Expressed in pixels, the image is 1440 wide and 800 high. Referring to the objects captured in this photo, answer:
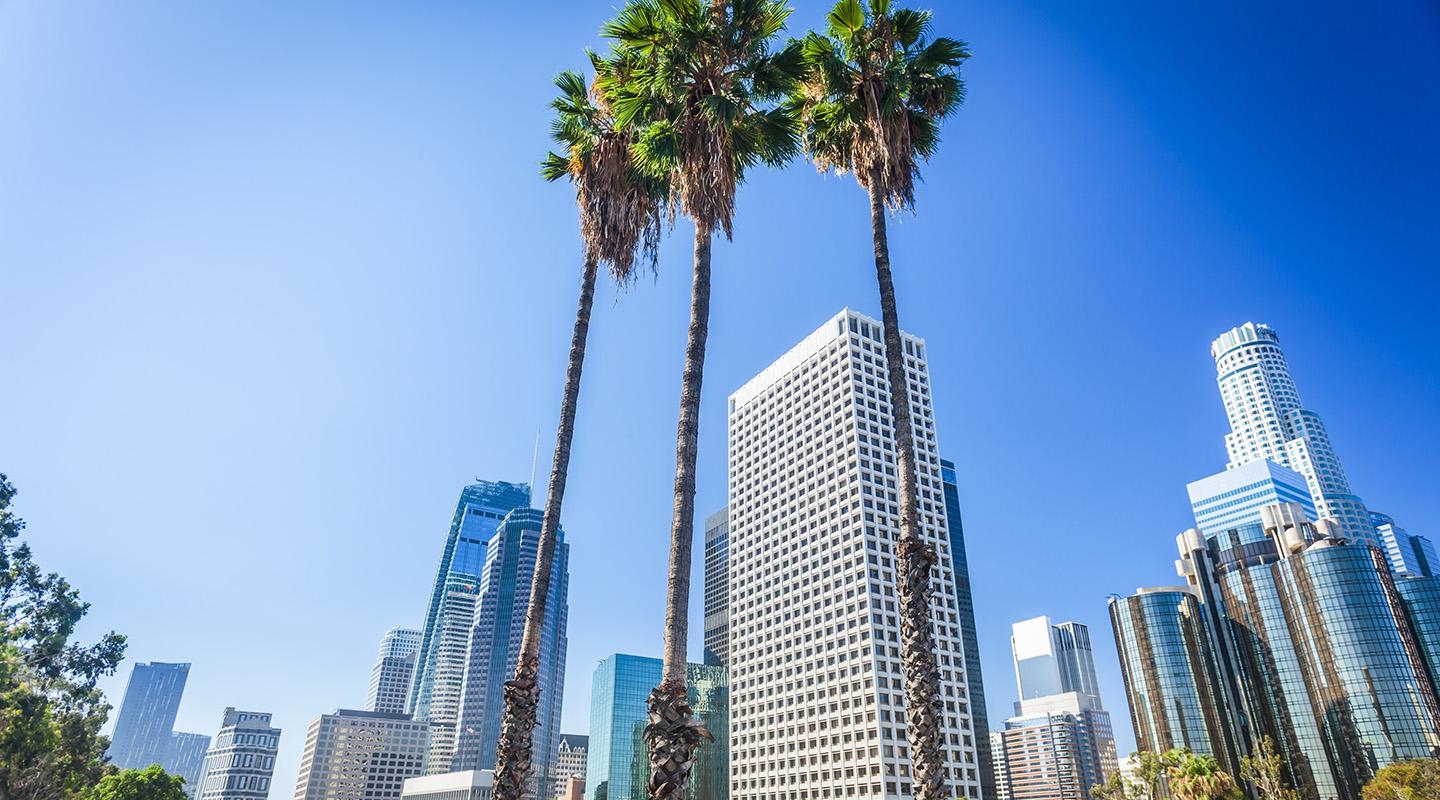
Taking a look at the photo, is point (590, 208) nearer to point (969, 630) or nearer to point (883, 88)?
point (883, 88)

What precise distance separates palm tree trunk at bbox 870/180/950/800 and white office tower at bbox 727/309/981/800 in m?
85.7

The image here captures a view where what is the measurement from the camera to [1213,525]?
7549 inches

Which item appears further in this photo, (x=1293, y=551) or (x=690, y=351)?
(x=1293, y=551)

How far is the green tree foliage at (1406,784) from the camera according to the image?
63844mm

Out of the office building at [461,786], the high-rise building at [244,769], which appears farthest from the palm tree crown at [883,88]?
the high-rise building at [244,769]

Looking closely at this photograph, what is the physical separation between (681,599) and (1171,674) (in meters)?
138

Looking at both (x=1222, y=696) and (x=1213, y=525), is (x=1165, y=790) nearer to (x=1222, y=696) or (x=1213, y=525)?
(x=1222, y=696)

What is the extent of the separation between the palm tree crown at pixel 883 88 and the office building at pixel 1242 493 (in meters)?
198

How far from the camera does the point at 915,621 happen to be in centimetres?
1691

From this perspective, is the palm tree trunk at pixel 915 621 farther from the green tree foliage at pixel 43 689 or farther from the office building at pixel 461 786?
the office building at pixel 461 786

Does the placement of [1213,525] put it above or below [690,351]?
above

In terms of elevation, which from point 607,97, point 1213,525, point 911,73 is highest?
point 1213,525

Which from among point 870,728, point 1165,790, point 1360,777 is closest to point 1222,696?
point 1360,777

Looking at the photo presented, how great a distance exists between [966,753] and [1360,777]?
172 ft
